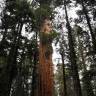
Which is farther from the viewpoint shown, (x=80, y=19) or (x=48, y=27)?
(x=80, y=19)

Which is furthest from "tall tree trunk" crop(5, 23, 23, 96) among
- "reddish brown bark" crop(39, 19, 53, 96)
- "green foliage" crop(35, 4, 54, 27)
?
"reddish brown bark" crop(39, 19, 53, 96)

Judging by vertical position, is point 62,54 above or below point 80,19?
below

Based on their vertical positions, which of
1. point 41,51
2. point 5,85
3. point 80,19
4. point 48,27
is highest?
point 80,19

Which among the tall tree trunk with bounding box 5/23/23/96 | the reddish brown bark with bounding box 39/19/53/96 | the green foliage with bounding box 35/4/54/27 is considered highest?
the green foliage with bounding box 35/4/54/27

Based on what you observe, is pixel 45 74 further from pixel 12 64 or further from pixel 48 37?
pixel 12 64

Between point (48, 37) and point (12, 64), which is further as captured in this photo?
point (12, 64)

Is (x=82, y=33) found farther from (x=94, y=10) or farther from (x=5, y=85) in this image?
(x=5, y=85)

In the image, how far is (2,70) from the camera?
11.2m

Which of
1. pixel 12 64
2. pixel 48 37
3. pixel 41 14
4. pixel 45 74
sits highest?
Result: pixel 41 14

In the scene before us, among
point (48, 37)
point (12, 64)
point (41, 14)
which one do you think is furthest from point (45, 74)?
point (12, 64)

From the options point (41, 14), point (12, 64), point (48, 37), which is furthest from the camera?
point (12, 64)

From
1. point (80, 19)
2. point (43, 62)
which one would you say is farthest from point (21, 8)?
point (43, 62)

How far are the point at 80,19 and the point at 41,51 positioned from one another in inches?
225

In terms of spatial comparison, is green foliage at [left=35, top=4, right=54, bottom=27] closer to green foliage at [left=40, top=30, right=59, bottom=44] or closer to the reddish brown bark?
green foliage at [left=40, top=30, right=59, bottom=44]
